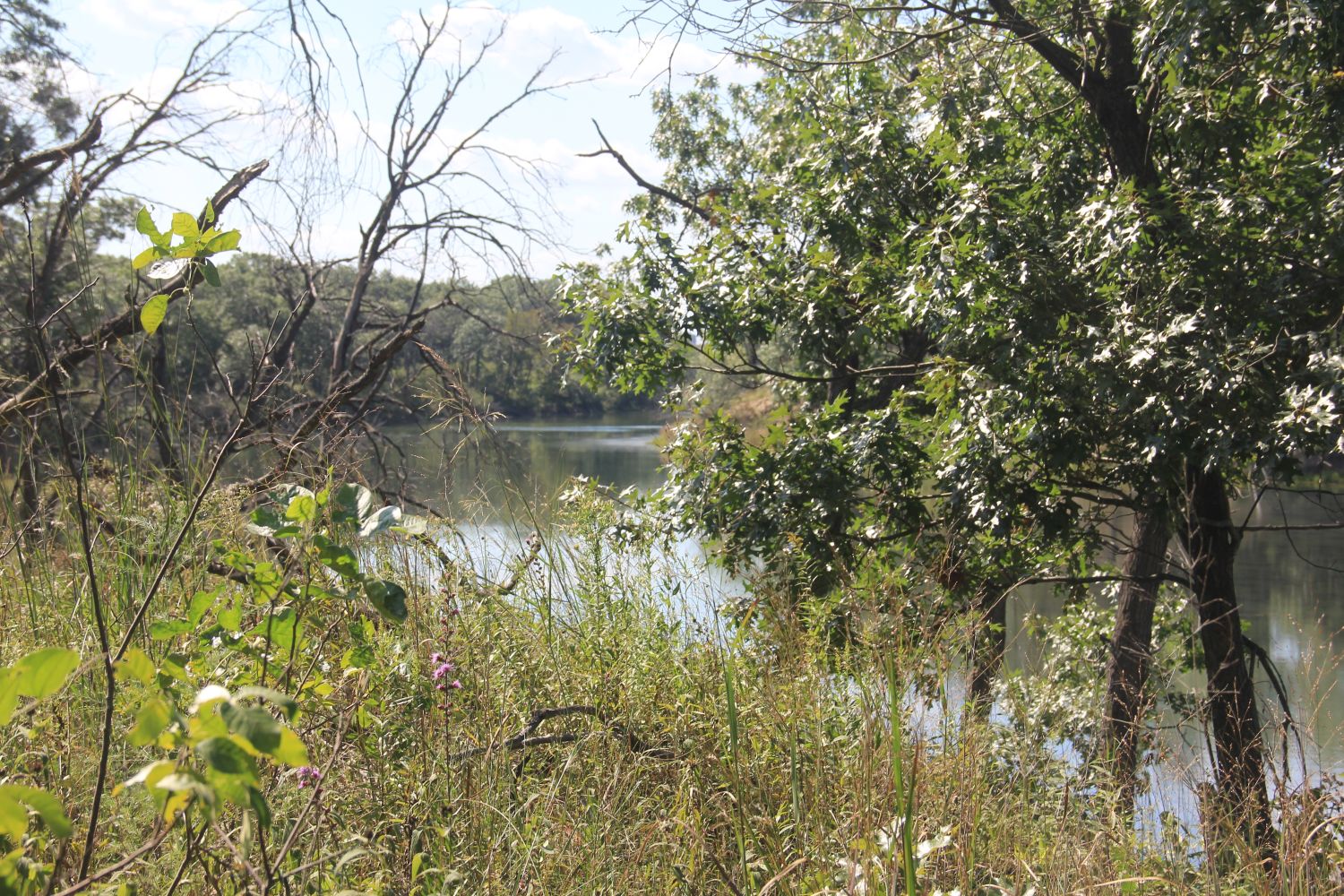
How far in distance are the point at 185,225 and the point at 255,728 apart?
66 centimetres

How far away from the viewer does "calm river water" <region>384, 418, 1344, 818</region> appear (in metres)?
2.93

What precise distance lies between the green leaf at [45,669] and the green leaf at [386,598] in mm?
452

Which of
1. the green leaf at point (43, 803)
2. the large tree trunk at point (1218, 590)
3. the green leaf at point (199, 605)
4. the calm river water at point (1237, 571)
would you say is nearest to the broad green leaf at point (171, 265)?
the green leaf at point (199, 605)

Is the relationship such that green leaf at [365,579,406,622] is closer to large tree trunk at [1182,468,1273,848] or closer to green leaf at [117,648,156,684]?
green leaf at [117,648,156,684]

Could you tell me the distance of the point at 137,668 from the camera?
0.84 m

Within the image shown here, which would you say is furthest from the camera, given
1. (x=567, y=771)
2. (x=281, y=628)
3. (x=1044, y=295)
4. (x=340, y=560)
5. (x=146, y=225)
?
(x=1044, y=295)

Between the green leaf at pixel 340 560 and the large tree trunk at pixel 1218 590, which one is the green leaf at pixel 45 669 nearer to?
the green leaf at pixel 340 560

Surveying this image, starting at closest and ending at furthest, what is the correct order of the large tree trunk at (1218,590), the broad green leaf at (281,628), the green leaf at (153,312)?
the green leaf at (153,312) → the broad green leaf at (281,628) → the large tree trunk at (1218,590)

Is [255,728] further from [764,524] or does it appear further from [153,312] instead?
[764,524]

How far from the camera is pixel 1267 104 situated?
4.55m

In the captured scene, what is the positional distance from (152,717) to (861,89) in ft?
23.4

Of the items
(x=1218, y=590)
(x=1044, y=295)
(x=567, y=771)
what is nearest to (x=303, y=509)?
(x=567, y=771)

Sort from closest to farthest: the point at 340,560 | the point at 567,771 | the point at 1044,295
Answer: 1. the point at 340,560
2. the point at 567,771
3. the point at 1044,295

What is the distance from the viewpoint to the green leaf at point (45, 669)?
2.55ft
